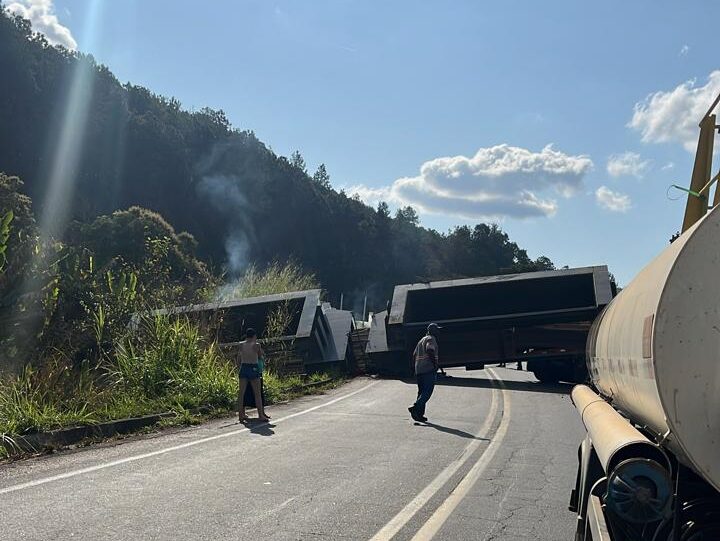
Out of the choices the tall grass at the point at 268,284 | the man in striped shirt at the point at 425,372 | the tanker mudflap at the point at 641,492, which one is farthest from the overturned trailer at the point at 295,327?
the tanker mudflap at the point at 641,492

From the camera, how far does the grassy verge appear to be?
401 inches

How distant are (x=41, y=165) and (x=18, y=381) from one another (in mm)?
54326

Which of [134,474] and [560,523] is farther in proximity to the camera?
[134,474]

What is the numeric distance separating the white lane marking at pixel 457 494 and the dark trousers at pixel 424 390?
4.85ft

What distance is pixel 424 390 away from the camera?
12781mm

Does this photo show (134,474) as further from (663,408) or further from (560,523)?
(663,408)

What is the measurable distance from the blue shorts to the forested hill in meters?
37.9

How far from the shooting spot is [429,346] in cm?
1295

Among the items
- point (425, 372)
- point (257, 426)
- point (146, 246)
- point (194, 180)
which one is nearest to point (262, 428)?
point (257, 426)

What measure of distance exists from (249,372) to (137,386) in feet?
7.57

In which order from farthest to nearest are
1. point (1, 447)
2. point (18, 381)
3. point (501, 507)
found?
point (18, 381) < point (1, 447) < point (501, 507)

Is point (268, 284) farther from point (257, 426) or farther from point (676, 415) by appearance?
point (676, 415)

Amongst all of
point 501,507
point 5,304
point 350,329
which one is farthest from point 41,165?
point 501,507

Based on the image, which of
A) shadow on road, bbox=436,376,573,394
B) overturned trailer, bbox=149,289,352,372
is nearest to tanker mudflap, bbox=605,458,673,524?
overturned trailer, bbox=149,289,352,372
